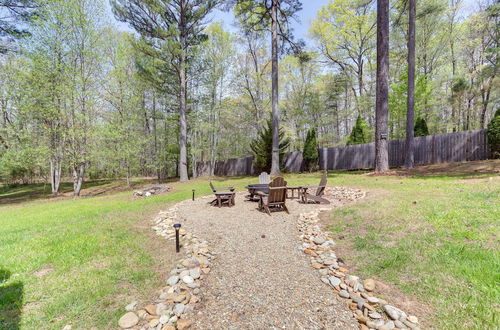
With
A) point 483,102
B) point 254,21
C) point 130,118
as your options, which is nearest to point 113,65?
point 130,118

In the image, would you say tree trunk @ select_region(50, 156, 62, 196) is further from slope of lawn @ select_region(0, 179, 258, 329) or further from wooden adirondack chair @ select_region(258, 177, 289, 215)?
wooden adirondack chair @ select_region(258, 177, 289, 215)

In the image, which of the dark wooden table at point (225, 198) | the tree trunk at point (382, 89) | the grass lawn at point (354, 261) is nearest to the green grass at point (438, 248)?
the grass lawn at point (354, 261)

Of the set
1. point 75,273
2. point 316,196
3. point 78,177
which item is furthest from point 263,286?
point 78,177

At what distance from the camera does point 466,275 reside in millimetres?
2244

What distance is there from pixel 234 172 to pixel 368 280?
60.6ft

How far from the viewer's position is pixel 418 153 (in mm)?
12141

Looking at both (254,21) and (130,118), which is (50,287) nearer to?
(130,118)

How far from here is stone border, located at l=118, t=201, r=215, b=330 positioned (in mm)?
1976

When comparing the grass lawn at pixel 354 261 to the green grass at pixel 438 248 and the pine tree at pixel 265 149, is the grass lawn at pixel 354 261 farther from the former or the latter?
the pine tree at pixel 265 149

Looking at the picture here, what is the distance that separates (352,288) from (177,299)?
2.02 meters

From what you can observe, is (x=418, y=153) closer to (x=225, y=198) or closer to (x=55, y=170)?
(x=225, y=198)

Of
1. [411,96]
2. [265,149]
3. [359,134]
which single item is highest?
[411,96]

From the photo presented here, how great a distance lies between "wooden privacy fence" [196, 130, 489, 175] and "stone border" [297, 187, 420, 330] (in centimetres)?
1182

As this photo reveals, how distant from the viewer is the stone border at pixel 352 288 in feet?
6.27
